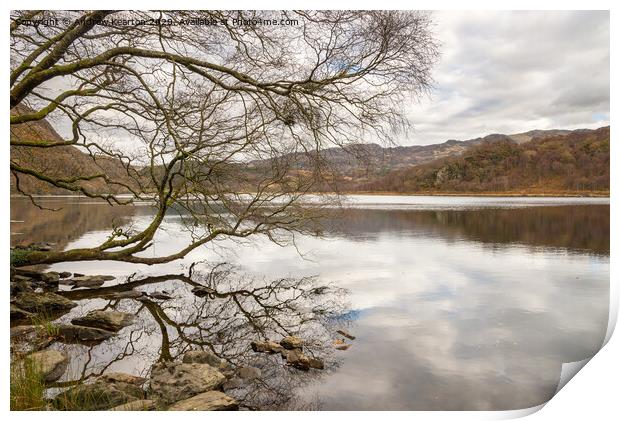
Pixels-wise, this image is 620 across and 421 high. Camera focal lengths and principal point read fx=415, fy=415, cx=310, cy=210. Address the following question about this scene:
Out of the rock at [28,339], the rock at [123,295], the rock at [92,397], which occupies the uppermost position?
the rock at [28,339]

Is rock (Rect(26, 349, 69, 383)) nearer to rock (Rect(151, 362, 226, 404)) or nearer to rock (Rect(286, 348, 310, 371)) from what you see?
rock (Rect(151, 362, 226, 404))

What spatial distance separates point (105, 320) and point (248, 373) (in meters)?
1.65

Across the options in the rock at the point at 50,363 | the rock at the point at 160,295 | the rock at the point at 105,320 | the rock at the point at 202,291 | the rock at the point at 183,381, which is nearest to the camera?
the rock at the point at 183,381

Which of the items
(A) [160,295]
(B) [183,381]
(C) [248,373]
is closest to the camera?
(B) [183,381]

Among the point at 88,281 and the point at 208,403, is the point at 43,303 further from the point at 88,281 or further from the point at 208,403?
the point at 208,403

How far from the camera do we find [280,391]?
2.67 m

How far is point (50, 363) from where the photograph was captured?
2695 millimetres

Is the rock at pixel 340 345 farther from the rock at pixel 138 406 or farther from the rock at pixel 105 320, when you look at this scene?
the rock at pixel 105 320

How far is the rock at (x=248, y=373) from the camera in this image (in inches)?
110

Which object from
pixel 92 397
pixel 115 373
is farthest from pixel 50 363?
pixel 92 397

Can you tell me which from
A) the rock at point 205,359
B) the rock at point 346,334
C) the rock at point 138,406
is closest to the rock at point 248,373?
the rock at point 205,359

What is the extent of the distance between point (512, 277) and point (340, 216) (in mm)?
2657

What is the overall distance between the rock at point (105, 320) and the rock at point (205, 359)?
1062 millimetres

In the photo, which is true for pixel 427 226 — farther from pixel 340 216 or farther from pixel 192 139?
pixel 192 139
